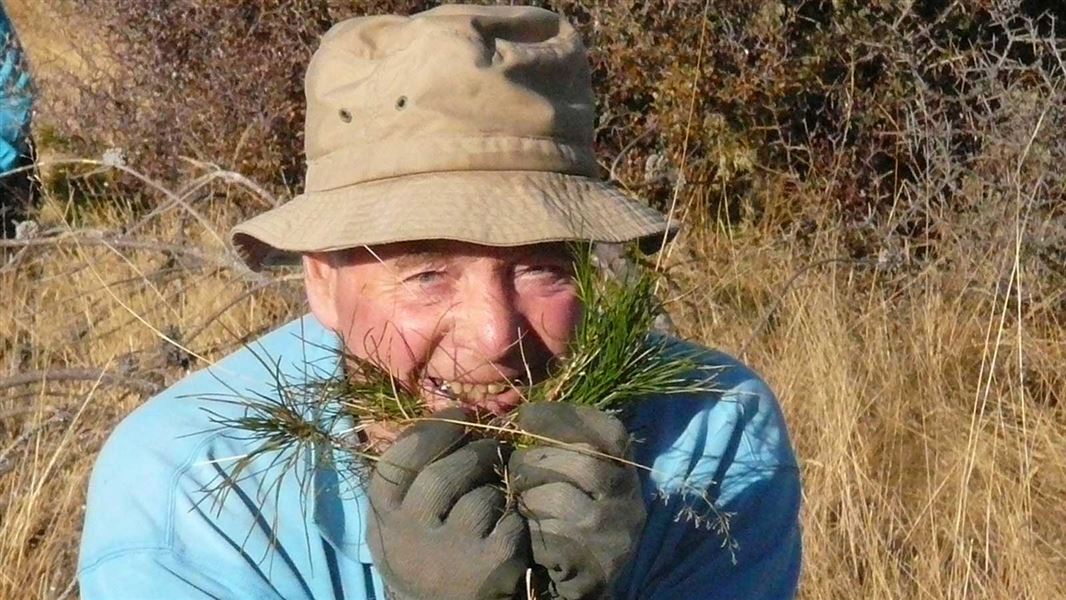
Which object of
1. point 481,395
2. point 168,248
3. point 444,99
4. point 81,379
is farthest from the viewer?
point 168,248

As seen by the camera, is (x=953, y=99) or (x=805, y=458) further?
(x=953, y=99)

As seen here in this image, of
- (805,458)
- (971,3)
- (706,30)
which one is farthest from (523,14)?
(971,3)

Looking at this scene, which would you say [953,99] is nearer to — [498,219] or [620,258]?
[620,258]

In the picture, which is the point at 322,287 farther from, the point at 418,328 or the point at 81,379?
the point at 81,379

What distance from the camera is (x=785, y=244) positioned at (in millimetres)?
4719

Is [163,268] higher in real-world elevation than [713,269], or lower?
higher

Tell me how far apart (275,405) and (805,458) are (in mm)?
1908

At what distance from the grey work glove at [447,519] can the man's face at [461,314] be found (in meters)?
0.16

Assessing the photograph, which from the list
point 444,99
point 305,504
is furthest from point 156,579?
point 444,99

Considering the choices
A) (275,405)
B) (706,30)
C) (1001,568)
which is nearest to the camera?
(275,405)

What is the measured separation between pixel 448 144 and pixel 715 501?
63 centimetres

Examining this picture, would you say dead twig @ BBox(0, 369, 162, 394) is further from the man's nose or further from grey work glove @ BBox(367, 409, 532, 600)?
grey work glove @ BBox(367, 409, 532, 600)

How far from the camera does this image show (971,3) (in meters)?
5.03

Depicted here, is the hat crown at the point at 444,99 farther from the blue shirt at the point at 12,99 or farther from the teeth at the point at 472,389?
the blue shirt at the point at 12,99
